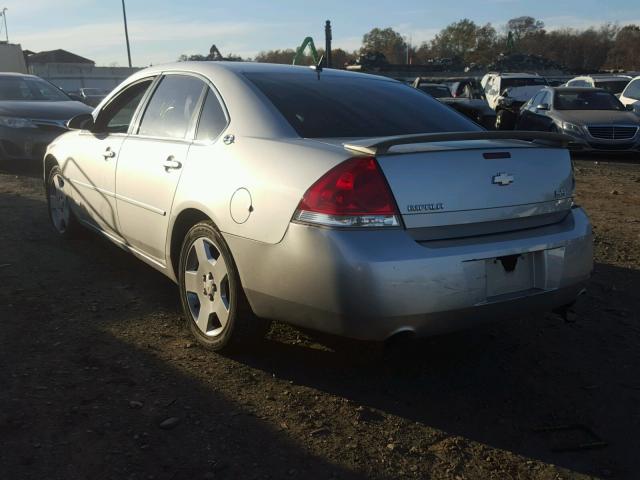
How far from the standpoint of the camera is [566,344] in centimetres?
366

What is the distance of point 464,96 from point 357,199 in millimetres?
19654

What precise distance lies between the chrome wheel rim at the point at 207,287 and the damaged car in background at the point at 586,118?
9.36 metres

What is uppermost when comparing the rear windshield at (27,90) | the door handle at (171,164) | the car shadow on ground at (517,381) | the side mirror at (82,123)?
the rear windshield at (27,90)

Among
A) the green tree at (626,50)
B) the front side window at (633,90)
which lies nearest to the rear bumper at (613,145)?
the front side window at (633,90)

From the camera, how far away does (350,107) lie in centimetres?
361

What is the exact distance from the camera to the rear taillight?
A: 2.66 metres

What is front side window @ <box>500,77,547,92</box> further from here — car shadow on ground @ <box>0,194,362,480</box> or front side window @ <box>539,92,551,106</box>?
car shadow on ground @ <box>0,194,362,480</box>

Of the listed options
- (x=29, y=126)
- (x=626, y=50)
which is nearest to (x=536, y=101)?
(x=29, y=126)

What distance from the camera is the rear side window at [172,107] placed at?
377cm

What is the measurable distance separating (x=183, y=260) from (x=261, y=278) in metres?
0.79

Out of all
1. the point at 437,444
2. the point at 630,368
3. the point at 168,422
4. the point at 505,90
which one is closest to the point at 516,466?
the point at 437,444

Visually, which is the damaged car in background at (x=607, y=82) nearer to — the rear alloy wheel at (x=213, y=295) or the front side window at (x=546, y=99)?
the front side window at (x=546, y=99)

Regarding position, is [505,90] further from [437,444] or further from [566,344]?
[437,444]

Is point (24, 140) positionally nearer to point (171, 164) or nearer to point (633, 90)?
point (171, 164)
